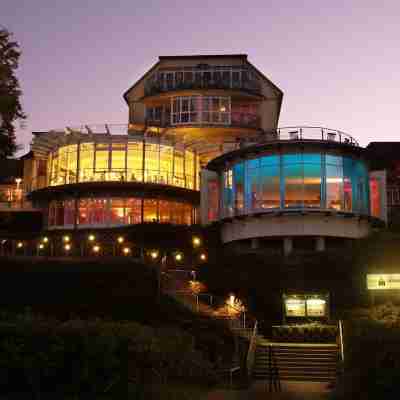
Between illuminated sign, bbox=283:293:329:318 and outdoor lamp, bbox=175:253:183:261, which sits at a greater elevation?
outdoor lamp, bbox=175:253:183:261

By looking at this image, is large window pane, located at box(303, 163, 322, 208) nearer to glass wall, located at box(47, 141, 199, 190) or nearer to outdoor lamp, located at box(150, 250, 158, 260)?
outdoor lamp, located at box(150, 250, 158, 260)

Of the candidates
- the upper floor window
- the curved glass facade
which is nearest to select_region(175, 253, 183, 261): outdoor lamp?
the curved glass facade

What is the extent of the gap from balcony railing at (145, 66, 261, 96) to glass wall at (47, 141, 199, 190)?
11.3 m

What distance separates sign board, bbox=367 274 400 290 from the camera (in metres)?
35.1

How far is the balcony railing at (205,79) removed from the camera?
61.9m

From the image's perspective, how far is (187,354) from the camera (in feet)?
78.1

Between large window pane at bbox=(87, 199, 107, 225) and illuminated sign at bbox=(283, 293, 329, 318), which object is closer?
illuminated sign at bbox=(283, 293, 329, 318)

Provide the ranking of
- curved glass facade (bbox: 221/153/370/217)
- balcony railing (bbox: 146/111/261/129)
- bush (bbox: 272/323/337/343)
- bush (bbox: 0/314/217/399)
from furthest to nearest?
balcony railing (bbox: 146/111/261/129) < curved glass facade (bbox: 221/153/370/217) < bush (bbox: 272/323/337/343) < bush (bbox: 0/314/217/399)

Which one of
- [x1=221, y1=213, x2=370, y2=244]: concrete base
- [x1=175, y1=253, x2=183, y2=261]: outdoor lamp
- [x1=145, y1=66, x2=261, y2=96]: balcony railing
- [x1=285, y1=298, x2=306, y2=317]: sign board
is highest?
[x1=145, y1=66, x2=261, y2=96]: balcony railing

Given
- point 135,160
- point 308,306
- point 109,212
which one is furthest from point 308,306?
point 135,160

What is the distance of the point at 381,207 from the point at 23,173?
33.9 meters

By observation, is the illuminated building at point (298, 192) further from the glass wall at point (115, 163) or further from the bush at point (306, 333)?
the glass wall at point (115, 163)

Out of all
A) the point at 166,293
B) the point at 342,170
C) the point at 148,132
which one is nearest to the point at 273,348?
the point at 166,293

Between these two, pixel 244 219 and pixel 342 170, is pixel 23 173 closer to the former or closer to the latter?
pixel 244 219
